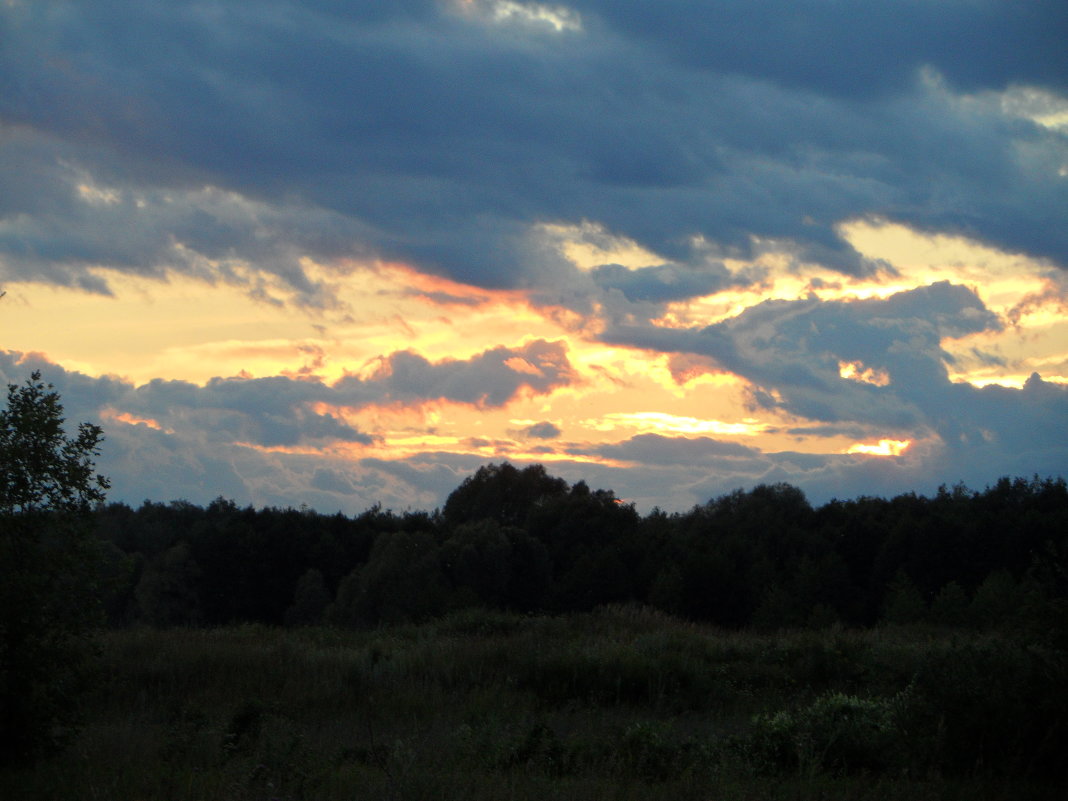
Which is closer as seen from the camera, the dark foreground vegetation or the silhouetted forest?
the dark foreground vegetation

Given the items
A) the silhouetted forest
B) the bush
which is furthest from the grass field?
the silhouetted forest

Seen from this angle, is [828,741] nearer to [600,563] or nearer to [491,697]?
[491,697]

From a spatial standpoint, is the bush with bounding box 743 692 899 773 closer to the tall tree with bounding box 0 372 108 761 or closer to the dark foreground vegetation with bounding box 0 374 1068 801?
the dark foreground vegetation with bounding box 0 374 1068 801

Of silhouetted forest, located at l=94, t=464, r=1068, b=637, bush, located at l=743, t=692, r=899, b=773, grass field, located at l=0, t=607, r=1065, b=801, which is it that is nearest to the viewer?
grass field, located at l=0, t=607, r=1065, b=801

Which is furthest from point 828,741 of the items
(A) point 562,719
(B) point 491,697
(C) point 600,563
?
(C) point 600,563

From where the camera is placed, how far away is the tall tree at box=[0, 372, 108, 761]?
32.9 ft

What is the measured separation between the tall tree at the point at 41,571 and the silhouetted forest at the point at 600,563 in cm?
3357

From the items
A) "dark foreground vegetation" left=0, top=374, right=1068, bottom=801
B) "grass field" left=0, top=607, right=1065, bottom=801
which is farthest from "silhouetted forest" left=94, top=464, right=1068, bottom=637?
"grass field" left=0, top=607, right=1065, bottom=801

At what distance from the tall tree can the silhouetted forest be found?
110 feet

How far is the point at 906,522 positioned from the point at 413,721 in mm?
50164

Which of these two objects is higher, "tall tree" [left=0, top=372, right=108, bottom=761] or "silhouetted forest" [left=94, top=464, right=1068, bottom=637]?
"tall tree" [left=0, top=372, right=108, bottom=761]

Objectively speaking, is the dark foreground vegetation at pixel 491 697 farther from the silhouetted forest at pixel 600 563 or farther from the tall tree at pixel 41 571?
the silhouetted forest at pixel 600 563

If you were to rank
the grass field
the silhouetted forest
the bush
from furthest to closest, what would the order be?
the silhouetted forest, the bush, the grass field

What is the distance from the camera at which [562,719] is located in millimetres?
16328
